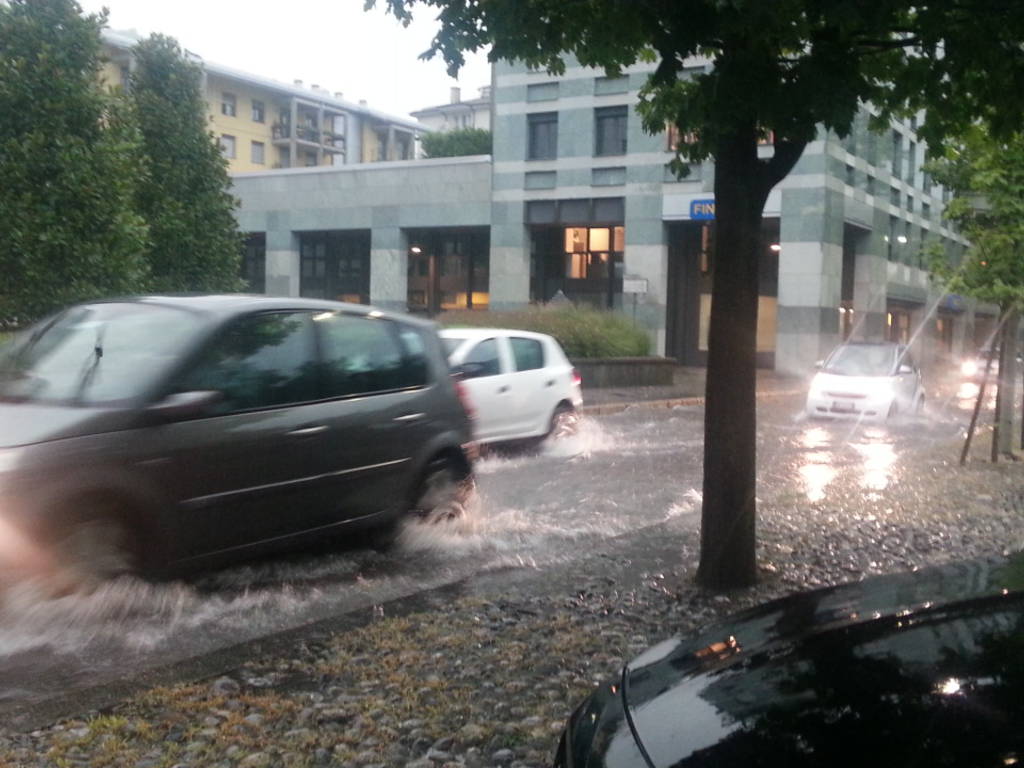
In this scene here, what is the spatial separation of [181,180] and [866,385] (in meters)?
17.4

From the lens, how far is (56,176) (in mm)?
19297

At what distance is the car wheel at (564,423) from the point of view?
14.4 metres

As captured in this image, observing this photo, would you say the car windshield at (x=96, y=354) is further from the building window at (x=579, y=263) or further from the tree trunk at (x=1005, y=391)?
the building window at (x=579, y=263)

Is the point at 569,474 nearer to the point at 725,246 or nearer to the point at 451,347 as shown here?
the point at 451,347

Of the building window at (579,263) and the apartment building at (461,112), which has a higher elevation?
the apartment building at (461,112)

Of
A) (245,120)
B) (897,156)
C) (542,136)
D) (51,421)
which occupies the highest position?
(245,120)

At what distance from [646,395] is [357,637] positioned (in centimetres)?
1947

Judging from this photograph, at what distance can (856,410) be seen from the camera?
19.7 m

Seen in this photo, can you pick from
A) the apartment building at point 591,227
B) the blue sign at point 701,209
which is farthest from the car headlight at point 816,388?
the blue sign at point 701,209

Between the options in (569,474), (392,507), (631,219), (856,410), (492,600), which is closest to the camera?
(492,600)

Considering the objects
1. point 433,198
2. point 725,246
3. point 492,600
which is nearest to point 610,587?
point 492,600

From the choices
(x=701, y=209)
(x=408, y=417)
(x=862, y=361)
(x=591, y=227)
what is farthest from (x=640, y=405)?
(x=591, y=227)

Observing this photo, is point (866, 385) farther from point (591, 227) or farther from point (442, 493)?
point (591, 227)

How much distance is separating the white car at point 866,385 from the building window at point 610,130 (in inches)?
759
